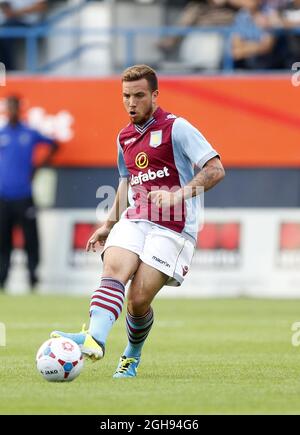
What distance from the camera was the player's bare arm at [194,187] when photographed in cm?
782

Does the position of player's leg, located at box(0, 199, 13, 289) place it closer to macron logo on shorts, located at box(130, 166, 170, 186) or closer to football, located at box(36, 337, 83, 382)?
macron logo on shorts, located at box(130, 166, 170, 186)

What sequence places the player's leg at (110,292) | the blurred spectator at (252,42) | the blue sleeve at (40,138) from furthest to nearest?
the blurred spectator at (252,42) → the blue sleeve at (40,138) → the player's leg at (110,292)

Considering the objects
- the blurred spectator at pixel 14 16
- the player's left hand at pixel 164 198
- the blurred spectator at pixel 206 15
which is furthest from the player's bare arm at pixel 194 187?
the blurred spectator at pixel 14 16

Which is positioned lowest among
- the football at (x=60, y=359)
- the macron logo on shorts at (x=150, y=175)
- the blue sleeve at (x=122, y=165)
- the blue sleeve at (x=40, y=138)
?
the football at (x=60, y=359)

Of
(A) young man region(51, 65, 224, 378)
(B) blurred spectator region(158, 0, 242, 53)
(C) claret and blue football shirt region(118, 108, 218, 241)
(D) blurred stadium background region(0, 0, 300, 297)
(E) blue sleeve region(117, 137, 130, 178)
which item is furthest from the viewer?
(B) blurred spectator region(158, 0, 242, 53)

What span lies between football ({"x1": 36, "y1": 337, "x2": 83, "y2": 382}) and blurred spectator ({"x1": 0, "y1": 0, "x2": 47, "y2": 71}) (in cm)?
1311

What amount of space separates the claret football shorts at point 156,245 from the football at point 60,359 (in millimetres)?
864

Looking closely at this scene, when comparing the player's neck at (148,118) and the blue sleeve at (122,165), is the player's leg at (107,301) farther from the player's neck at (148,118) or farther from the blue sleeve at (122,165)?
the player's neck at (148,118)

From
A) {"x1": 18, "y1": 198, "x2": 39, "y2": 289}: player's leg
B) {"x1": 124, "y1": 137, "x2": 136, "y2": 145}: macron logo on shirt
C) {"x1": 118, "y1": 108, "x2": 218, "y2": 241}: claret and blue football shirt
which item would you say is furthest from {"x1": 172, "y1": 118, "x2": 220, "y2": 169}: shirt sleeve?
{"x1": 18, "y1": 198, "x2": 39, "y2": 289}: player's leg

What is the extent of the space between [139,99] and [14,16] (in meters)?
13.1

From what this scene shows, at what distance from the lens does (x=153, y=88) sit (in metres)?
8.32

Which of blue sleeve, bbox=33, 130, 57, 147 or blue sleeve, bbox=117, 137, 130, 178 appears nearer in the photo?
blue sleeve, bbox=117, 137, 130, 178

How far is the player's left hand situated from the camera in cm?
780

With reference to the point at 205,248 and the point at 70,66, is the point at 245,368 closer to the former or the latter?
the point at 205,248
